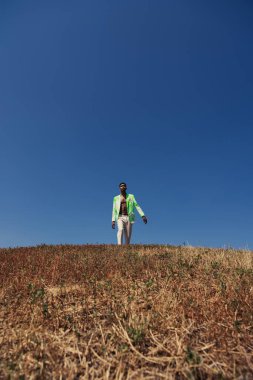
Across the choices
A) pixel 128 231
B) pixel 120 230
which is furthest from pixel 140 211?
pixel 120 230

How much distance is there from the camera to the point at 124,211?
1491 cm

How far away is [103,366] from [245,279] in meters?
3.11

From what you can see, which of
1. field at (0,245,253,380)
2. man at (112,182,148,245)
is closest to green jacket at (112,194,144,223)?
man at (112,182,148,245)

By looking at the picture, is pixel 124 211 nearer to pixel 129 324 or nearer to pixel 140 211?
pixel 140 211

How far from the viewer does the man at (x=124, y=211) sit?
1480cm

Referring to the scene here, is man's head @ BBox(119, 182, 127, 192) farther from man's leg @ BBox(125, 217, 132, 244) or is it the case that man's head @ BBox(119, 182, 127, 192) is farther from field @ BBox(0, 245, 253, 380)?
field @ BBox(0, 245, 253, 380)

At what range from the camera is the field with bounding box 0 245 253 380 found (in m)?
3.09

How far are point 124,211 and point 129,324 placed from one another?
439 inches

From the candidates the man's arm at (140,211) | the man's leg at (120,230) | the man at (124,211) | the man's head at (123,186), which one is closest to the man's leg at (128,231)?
the man at (124,211)

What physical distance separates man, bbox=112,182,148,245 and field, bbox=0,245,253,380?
A: 840cm

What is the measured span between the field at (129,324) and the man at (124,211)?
27.6ft

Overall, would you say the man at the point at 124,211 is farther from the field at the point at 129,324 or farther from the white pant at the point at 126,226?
the field at the point at 129,324

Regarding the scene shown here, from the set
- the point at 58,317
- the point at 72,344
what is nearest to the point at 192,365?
the point at 72,344

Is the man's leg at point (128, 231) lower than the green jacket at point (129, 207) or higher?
lower
